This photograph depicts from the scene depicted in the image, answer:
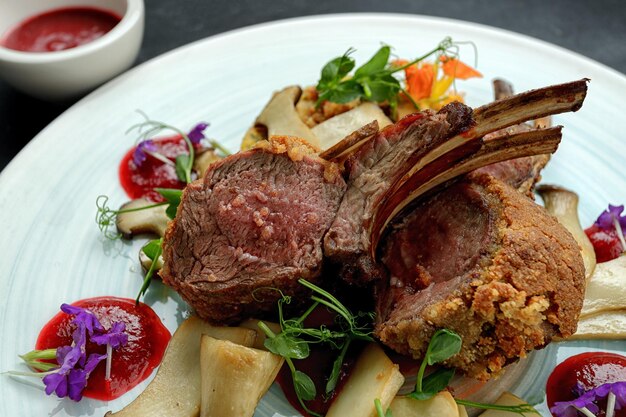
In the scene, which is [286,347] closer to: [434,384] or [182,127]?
[434,384]

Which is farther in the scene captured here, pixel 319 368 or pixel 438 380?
pixel 319 368

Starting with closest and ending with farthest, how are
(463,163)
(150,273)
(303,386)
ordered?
(303,386) → (463,163) → (150,273)

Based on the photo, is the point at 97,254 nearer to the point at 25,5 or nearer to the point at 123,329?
the point at 123,329

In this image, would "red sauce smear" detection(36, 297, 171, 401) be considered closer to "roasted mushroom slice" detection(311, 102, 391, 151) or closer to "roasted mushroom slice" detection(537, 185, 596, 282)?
"roasted mushroom slice" detection(311, 102, 391, 151)

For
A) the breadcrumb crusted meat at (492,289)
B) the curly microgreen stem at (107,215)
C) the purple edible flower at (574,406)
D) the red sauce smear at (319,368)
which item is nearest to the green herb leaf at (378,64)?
the breadcrumb crusted meat at (492,289)

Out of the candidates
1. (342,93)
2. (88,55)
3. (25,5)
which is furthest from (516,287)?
(25,5)

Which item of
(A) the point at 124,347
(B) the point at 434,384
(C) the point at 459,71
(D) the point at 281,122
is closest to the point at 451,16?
(C) the point at 459,71
